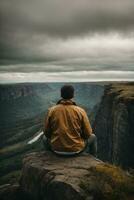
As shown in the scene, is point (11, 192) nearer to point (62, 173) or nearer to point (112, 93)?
point (62, 173)

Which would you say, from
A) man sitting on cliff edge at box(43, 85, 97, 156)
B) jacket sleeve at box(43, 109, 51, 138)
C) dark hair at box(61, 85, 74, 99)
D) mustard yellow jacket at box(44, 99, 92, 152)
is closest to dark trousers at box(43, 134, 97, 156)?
man sitting on cliff edge at box(43, 85, 97, 156)

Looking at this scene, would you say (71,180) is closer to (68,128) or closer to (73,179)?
(73,179)

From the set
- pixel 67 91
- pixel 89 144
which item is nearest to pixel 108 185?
pixel 89 144

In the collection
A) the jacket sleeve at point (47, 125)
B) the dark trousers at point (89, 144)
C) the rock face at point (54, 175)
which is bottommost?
the rock face at point (54, 175)

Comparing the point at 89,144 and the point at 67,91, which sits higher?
the point at 67,91

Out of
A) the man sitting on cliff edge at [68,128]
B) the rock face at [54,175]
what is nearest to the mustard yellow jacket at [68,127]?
the man sitting on cliff edge at [68,128]

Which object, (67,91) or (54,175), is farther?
(67,91)

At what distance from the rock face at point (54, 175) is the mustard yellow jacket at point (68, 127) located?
50 centimetres

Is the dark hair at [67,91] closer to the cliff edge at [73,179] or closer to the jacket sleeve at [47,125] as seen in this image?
the jacket sleeve at [47,125]

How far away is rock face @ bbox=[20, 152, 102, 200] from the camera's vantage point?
10.2 metres

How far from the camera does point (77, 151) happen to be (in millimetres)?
12266

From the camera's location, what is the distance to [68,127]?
39.3 feet

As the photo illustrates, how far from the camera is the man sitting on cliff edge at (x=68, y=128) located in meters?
12.0

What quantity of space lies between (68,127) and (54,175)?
Result: 1.80 m
